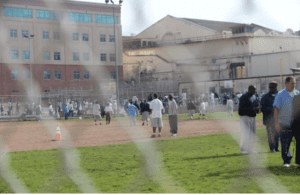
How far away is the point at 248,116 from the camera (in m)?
7.72

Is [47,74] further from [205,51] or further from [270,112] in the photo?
[270,112]

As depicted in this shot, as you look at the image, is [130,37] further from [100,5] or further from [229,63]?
[229,63]

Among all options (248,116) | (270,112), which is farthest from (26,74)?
(270,112)

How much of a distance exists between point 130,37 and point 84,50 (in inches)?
6.8

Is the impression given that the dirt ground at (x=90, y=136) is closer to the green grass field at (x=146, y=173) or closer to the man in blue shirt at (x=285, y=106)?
the green grass field at (x=146, y=173)

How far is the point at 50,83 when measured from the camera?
193 cm

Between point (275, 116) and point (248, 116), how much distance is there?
6.06ft

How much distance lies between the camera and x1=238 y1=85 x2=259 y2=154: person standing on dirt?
7648 millimetres

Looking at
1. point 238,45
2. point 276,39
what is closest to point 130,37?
point 238,45

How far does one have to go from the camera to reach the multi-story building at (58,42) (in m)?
1.56

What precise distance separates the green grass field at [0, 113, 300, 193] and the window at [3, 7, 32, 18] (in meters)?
3.25

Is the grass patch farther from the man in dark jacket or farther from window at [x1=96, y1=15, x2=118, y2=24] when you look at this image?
window at [x1=96, y1=15, x2=118, y2=24]

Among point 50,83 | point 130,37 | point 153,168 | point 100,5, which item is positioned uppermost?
point 100,5

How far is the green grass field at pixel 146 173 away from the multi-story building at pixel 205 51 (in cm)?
309
